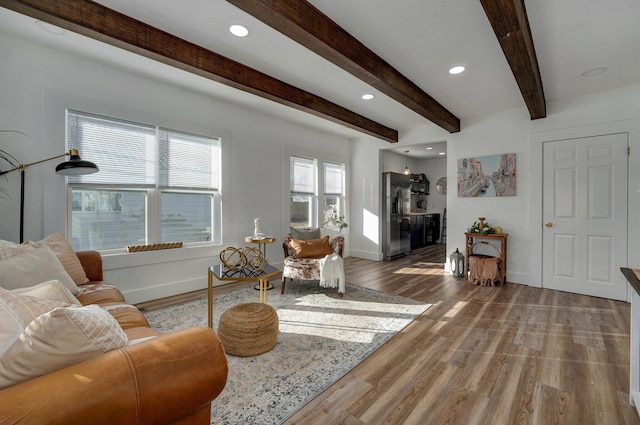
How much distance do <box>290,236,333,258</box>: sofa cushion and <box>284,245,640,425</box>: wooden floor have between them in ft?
5.17

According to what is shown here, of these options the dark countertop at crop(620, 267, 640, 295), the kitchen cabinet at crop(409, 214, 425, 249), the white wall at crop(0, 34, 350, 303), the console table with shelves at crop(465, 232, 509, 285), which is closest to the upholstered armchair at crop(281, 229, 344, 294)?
the white wall at crop(0, 34, 350, 303)

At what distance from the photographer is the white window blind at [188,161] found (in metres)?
3.74

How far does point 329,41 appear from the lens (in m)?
2.32

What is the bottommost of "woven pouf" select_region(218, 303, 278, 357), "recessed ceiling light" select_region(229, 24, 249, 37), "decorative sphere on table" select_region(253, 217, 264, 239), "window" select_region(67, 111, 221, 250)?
"woven pouf" select_region(218, 303, 278, 357)

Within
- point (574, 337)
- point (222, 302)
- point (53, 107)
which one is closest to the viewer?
point (574, 337)

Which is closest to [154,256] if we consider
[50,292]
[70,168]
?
[70,168]

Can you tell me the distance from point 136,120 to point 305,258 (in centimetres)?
268

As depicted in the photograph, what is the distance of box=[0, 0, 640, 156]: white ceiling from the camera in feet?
7.25

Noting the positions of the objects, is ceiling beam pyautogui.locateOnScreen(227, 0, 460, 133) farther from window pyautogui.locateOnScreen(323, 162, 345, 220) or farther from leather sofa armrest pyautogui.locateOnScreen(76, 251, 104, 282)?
window pyautogui.locateOnScreen(323, 162, 345, 220)

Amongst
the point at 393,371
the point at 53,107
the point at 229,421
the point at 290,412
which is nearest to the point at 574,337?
the point at 393,371

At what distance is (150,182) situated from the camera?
3.61 metres

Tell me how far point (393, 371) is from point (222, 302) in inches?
87.5

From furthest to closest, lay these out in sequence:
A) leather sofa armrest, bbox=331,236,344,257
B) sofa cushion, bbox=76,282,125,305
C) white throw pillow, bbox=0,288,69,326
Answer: leather sofa armrest, bbox=331,236,344,257, sofa cushion, bbox=76,282,125,305, white throw pillow, bbox=0,288,69,326

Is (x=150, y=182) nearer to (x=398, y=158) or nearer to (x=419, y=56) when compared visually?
(x=419, y=56)
